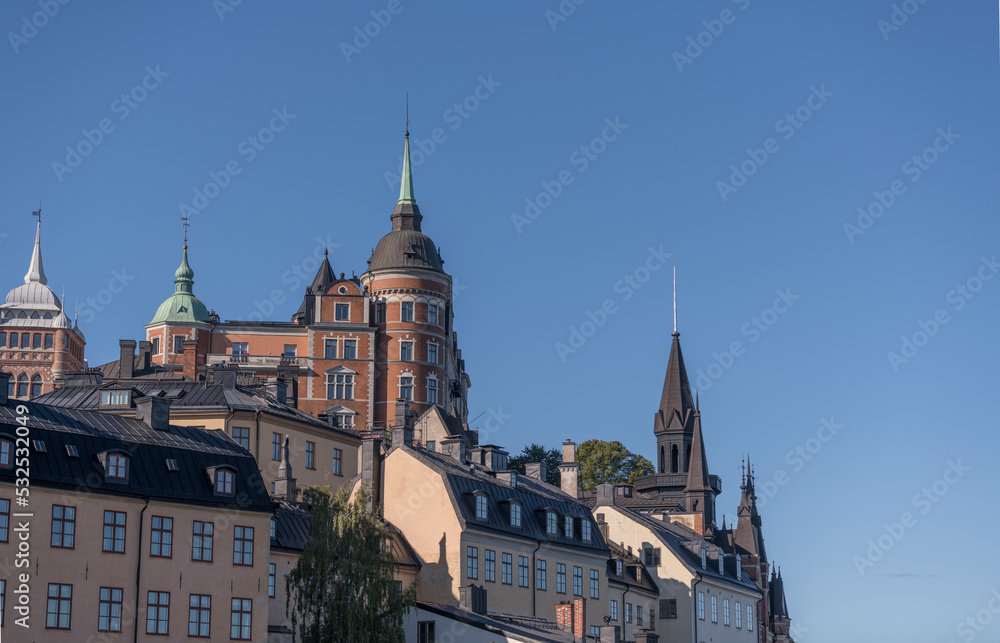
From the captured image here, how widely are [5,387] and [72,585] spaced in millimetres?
7528

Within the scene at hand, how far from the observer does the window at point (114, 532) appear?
4719cm

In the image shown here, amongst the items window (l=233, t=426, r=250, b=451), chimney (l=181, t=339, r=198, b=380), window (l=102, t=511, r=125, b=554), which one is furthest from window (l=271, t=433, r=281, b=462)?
chimney (l=181, t=339, r=198, b=380)

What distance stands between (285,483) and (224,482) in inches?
447

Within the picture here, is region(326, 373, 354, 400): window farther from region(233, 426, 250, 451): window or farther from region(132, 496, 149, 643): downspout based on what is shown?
region(132, 496, 149, 643): downspout

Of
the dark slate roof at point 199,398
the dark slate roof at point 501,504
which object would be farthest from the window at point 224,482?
the dark slate roof at point 199,398

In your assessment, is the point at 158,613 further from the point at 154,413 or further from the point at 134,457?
the point at 154,413

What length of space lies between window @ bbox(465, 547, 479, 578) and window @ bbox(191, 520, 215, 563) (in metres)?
14.8

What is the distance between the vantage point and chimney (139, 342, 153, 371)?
4316 inches

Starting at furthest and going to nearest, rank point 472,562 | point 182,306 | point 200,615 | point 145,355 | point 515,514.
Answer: point 182,306 < point 145,355 < point 515,514 < point 472,562 < point 200,615

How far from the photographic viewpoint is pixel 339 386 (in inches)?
4328

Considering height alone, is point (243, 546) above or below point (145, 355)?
below

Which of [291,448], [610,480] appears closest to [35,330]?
[610,480]

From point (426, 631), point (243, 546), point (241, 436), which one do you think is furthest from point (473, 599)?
point (241, 436)

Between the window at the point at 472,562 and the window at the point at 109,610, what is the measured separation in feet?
59.1
